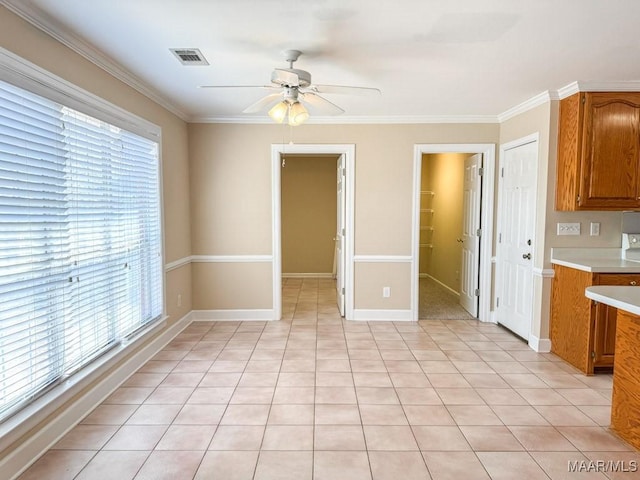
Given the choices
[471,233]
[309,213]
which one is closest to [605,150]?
[471,233]

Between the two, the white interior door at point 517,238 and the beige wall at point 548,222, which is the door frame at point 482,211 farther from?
the beige wall at point 548,222

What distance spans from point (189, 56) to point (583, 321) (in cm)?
372

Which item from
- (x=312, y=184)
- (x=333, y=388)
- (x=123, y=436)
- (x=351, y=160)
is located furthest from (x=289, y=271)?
(x=123, y=436)

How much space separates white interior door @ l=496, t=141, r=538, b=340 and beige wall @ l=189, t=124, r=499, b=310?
608mm

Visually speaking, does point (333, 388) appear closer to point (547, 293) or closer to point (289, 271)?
point (547, 293)

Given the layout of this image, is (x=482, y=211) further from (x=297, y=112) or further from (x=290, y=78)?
(x=290, y=78)

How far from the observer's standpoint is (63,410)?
2.30 metres

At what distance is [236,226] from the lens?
15.0ft

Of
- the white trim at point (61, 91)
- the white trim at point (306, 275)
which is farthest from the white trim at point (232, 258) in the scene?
the white trim at point (306, 275)

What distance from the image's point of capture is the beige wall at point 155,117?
6.61 feet

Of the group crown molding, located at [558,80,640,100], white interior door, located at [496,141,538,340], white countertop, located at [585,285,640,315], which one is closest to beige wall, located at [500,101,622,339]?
white interior door, located at [496,141,538,340]

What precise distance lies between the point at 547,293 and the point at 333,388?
2.25 m

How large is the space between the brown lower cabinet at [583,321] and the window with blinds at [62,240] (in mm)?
3756

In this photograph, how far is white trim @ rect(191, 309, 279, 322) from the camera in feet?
15.2
